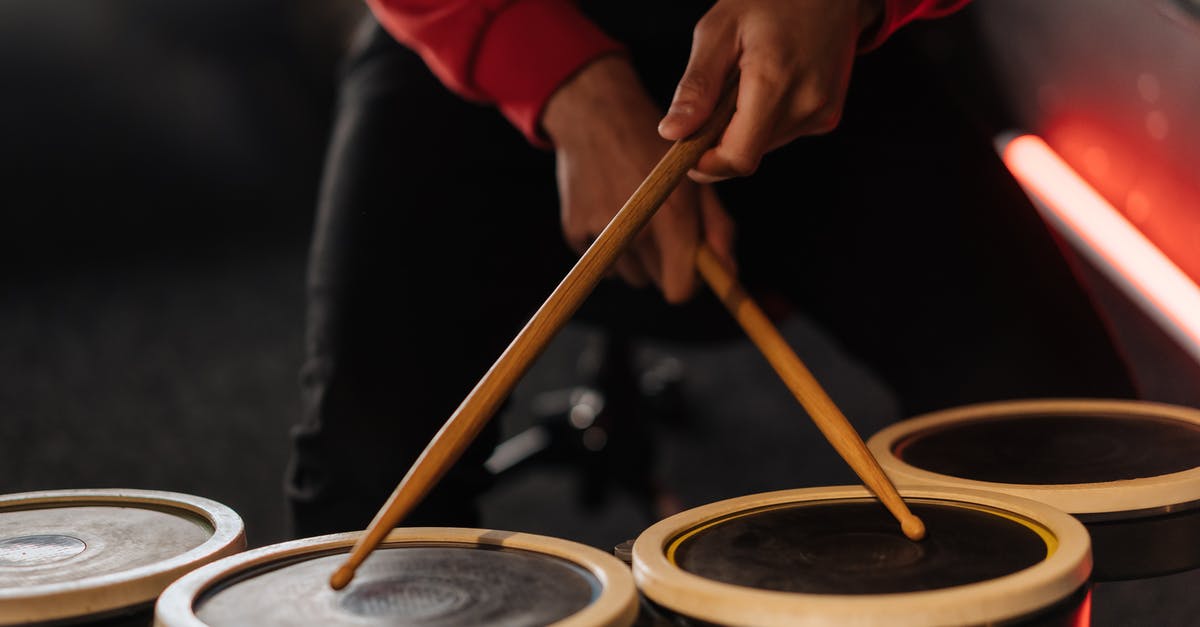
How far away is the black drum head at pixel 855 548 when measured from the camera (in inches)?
20.3

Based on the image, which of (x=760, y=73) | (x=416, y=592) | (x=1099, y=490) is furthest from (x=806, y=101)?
(x=416, y=592)

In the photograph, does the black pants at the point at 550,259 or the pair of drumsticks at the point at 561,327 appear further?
the black pants at the point at 550,259

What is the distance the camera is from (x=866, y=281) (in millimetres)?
1003

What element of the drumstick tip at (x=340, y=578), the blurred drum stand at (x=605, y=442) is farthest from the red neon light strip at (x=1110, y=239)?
the drumstick tip at (x=340, y=578)

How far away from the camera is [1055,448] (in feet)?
2.37

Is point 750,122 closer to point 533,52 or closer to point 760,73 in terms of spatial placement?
point 760,73

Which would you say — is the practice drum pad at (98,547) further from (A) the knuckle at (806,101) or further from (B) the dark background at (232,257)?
(B) the dark background at (232,257)

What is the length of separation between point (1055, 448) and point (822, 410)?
0.19 meters

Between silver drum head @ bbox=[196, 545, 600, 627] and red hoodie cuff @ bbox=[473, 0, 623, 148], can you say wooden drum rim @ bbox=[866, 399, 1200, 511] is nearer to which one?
silver drum head @ bbox=[196, 545, 600, 627]

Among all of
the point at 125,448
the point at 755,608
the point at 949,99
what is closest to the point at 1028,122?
the point at 949,99

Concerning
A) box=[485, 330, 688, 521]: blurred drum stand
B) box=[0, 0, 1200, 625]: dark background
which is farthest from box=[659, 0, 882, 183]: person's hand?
box=[485, 330, 688, 521]: blurred drum stand

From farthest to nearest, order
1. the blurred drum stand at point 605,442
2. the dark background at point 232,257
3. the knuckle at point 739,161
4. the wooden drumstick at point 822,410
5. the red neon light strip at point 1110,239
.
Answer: the dark background at point 232,257, the blurred drum stand at point 605,442, the red neon light strip at point 1110,239, the knuckle at point 739,161, the wooden drumstick at point 822,410

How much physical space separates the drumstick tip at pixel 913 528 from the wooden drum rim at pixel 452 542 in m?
0.14

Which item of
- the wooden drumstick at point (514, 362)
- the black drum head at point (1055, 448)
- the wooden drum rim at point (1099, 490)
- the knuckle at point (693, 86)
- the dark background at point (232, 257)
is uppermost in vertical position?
the knuckle at point (693, 86)
